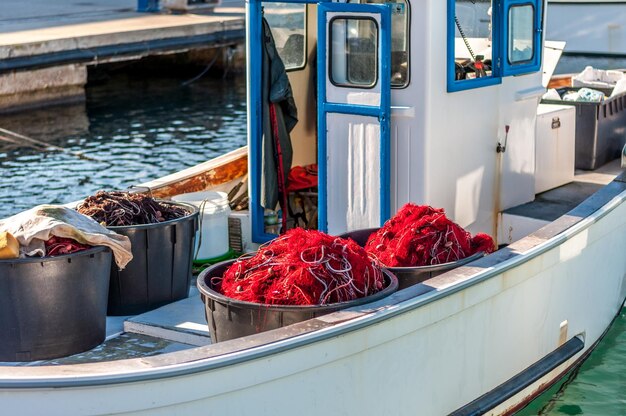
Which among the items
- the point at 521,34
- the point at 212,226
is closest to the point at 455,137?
the point at 521,34

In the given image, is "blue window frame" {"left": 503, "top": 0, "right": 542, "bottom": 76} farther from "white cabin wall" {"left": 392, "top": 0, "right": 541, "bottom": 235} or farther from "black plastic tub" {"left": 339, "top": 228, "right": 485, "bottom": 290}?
"black plastic tub" {"left": 339, "top": 228, "right": 485, "bottom": 290}

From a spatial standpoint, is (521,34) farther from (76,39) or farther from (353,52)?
(76,39)

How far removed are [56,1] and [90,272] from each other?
2164 centimetres

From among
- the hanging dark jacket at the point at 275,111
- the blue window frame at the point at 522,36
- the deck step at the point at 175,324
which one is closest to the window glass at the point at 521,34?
the blue window frame at the point at 522,36

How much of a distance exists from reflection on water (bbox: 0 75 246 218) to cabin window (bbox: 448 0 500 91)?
7591mm

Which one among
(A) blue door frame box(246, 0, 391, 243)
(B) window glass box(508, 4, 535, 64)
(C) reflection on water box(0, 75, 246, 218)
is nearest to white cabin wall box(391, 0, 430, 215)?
(A) blue door frame box(246, 0, 391, 243)

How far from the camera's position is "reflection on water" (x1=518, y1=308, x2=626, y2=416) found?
21.1ft

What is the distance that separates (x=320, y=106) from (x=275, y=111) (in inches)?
23.5

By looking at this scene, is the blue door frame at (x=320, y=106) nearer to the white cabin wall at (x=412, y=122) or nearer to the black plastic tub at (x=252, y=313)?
the white cabin wall at (x=412, y=122)

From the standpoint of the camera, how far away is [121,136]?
1747 cm

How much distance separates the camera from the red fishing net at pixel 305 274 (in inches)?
183

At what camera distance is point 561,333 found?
6.18 metres

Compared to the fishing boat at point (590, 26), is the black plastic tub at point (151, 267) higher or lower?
lower

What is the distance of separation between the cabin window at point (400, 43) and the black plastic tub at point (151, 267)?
1.46 meters
